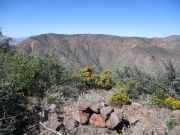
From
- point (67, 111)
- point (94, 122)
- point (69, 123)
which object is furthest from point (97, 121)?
point (67, 111)

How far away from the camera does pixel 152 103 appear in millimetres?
10500

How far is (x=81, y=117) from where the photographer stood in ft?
27.2

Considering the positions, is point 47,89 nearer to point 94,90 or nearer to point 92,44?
point 94,90

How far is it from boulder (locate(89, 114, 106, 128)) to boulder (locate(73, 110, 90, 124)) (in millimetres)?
150

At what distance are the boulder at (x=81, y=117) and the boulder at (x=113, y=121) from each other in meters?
0.62

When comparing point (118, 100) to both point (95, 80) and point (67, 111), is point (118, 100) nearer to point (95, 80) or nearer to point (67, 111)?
point (67, 111)

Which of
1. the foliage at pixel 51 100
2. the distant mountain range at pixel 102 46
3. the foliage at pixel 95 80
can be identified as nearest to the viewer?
the foliage at pixel 51 100

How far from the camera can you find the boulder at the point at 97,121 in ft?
27.2

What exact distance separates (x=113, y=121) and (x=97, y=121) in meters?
0.48

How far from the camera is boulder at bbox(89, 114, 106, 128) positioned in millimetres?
8281

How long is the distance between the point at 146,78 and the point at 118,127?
19.9 ft

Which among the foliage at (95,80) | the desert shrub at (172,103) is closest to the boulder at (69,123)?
the desert shrub at (172,103)

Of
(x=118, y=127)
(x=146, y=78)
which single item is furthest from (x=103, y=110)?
(x=146, y=78)

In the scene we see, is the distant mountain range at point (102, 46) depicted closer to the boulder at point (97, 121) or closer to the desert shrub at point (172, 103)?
the desert shrub at point (172, 103)
